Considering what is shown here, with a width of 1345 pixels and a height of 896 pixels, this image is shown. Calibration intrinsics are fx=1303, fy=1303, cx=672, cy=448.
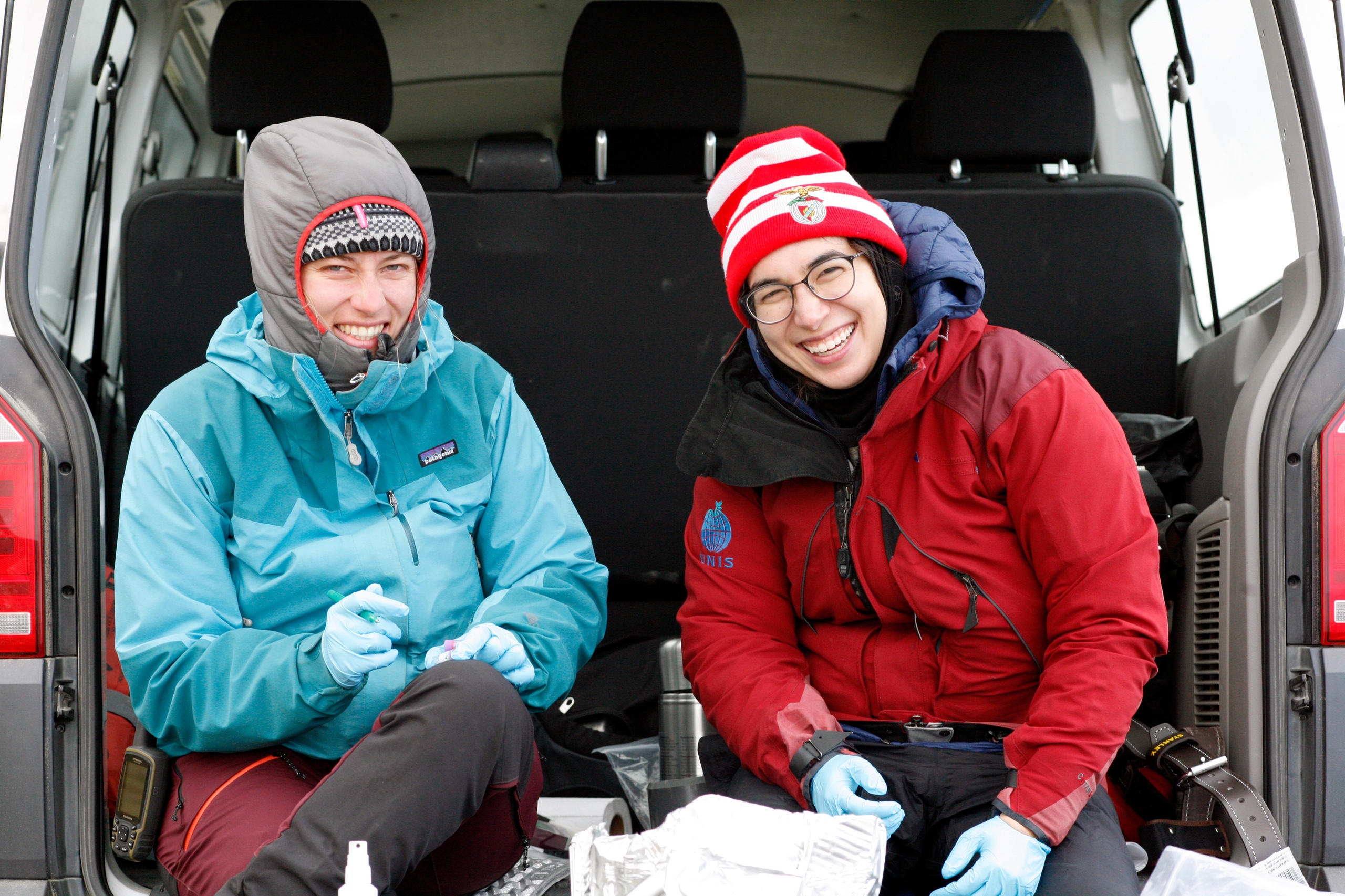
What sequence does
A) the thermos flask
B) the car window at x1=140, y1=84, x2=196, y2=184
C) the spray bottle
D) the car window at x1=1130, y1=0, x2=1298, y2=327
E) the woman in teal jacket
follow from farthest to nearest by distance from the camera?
the car window at x1=140, y1=84, x2=196, y2=184, the car window at x1=1130, y1=0, x2=1298, y2=327, the thermos flask, the woman in teal jacket, the spray bottle

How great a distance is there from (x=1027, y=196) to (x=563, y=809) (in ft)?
5.04

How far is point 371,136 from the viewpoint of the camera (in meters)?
2.15

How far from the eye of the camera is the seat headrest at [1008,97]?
8.88 feet

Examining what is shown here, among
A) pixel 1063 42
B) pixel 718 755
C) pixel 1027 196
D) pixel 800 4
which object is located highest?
pixel 800 4

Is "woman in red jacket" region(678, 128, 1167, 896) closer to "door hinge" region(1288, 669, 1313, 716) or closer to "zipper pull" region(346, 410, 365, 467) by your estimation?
"door hinge" region(1288, 669, 1313, 716)

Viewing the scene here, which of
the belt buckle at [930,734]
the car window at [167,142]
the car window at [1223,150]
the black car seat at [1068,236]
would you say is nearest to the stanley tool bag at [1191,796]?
the belt buckle at [930,734]

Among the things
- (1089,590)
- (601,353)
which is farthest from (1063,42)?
(1089,590)

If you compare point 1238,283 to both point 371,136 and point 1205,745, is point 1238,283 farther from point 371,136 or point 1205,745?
point 371,136

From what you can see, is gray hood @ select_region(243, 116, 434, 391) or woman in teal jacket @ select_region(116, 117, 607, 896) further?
gray hood @ select_region(243, 116, 434, 391)

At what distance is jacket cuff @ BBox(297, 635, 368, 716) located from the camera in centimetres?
175

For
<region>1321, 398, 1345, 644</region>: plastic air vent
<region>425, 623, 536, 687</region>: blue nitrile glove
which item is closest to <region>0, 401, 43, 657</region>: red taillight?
<region>425, 623, 536, 687</region>: blue nitrile glove

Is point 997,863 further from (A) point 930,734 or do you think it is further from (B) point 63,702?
(B) point 63,702

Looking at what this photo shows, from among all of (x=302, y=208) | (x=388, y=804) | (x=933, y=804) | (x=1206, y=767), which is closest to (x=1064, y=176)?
(x=1206, y=767)

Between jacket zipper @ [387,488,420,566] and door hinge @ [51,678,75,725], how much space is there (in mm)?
494
